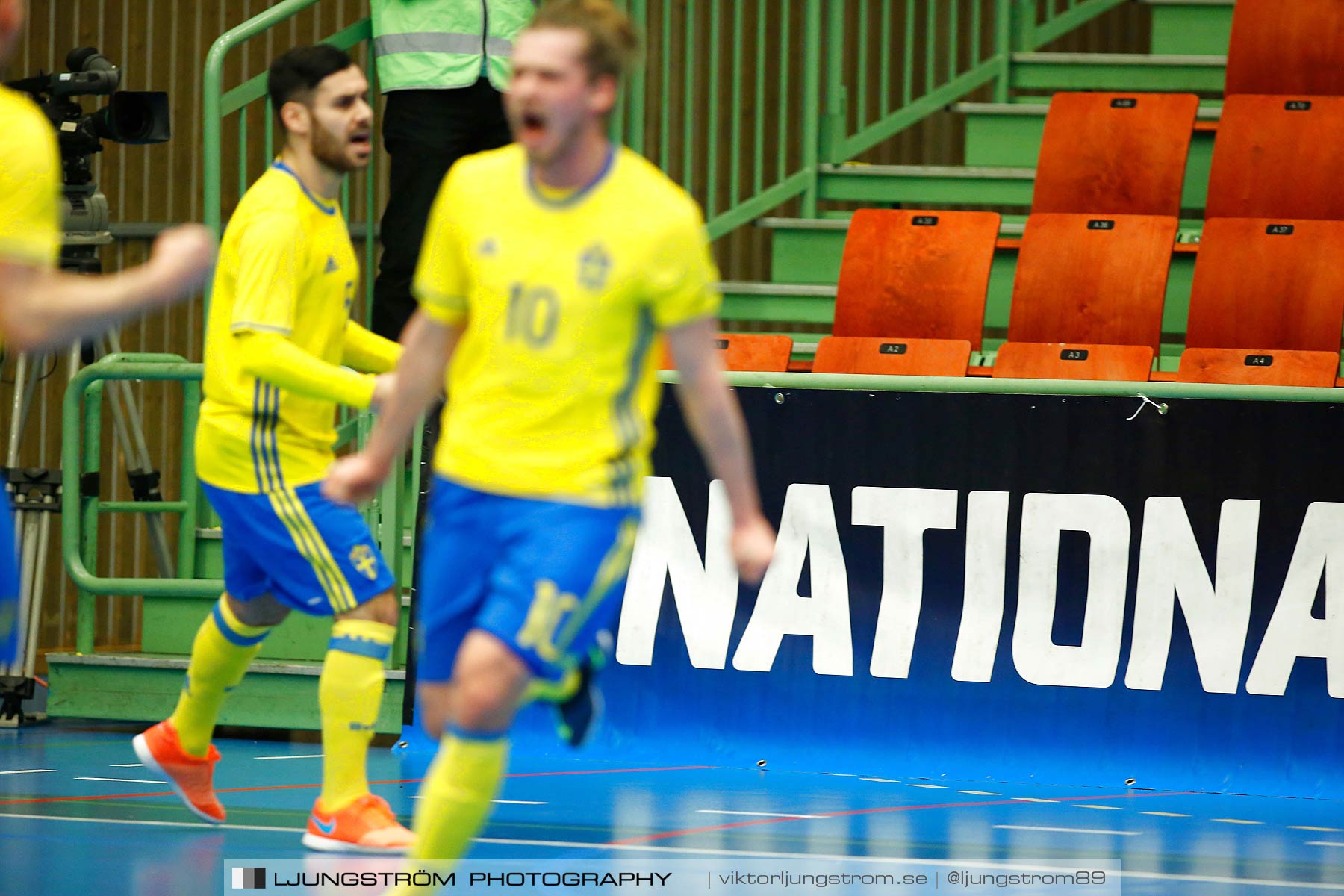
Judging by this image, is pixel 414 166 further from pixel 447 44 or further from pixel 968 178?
pixel 968 178

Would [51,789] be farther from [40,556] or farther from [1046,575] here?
[1046,575]

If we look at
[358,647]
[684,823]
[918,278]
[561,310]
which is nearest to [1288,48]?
[918,278]

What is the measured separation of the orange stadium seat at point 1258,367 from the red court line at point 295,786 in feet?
7.78

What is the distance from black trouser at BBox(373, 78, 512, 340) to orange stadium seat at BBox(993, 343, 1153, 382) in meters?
2.35

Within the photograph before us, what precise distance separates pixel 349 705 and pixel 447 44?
359 cm

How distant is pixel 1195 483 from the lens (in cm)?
624

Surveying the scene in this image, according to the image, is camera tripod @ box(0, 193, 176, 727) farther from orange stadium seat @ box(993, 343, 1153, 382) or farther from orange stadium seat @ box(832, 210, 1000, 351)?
orange stadium seat @ box(993, 343, 1153, 382)

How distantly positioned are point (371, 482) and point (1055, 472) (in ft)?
10.9

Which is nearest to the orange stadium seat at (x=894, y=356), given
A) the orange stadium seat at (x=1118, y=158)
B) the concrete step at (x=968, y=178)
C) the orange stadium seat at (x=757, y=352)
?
the orange stadium seat at (x=757, y=352)

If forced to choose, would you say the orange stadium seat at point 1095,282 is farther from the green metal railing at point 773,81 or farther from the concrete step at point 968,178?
the green metal railing at point 773,81

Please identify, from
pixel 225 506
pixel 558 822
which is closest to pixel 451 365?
pixel 225 506

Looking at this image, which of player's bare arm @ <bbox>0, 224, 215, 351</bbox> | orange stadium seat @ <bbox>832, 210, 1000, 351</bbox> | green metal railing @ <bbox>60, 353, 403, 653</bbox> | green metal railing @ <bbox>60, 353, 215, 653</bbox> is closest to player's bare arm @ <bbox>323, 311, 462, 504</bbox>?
player's bare arm @ <bbox>0, 224, 215, 351</bbox>

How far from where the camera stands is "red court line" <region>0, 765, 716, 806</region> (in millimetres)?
5754

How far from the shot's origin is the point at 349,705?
16.3ft
